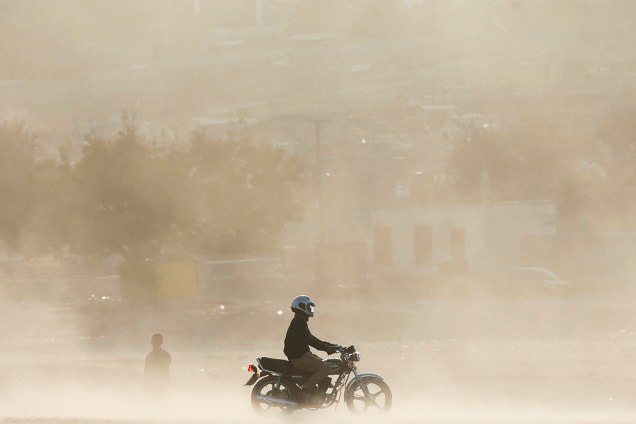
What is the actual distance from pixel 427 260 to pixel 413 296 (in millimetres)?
19955

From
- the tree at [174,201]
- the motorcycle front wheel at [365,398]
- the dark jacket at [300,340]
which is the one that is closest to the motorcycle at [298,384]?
the motorcycle front wheel at [365,398]

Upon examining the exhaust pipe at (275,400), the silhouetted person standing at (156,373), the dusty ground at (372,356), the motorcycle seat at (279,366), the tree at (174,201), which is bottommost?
the exhaust pipe at (275,400)

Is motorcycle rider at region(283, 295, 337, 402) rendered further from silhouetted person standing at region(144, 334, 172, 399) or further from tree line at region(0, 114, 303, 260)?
tree line at region(0, 114, 303, 260)

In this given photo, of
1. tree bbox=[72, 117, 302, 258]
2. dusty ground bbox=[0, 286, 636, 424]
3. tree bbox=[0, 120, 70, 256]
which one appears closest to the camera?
dusty ground bbox=[0, 286, 636, 424]

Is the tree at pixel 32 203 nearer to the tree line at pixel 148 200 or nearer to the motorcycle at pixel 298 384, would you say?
the tree line at pixel 148 200

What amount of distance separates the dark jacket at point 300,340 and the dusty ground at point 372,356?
38.5 inches

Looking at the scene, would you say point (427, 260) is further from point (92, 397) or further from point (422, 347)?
point (92, 397)

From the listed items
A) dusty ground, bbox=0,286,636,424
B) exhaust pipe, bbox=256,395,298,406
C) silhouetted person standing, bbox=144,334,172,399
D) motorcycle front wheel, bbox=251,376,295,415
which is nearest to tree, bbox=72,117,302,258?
dusty ground, bbox=0,286,636,424

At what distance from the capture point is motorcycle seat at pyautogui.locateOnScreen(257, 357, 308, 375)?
1823 centimetres

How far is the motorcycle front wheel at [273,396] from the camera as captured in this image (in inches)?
720

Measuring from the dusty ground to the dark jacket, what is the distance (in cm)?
98

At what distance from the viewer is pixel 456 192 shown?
154 m

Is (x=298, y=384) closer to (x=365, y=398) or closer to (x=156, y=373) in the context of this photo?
(x=365, y=398)

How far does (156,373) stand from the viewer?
70.6 ft
